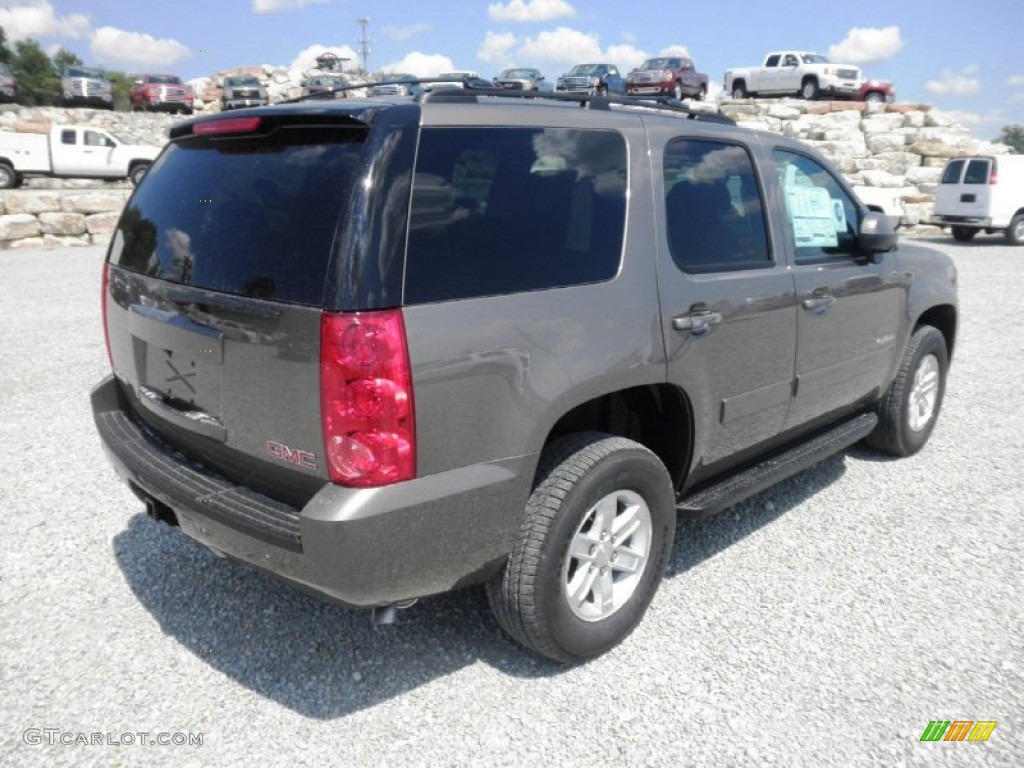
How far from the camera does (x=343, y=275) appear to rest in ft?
7.13

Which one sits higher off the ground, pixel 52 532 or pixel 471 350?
pixel 471 350

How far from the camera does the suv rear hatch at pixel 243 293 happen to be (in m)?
2.27

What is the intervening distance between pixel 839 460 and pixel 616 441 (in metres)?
2.70

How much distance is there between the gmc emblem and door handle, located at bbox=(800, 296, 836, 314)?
2360mm

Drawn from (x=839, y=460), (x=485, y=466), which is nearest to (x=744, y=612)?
(x=485, y=466)

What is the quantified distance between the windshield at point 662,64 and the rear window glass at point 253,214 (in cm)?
3289

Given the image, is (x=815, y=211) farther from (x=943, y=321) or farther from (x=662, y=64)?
(x=662, y=64)

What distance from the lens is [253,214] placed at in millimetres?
2473

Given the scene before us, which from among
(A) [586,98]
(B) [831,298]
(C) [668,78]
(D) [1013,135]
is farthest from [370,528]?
(D) [1013,135]

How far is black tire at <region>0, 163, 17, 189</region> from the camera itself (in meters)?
21.4

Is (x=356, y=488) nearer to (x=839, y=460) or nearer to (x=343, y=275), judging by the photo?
(x=343, y=275)

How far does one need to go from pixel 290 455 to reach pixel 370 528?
0.35 m

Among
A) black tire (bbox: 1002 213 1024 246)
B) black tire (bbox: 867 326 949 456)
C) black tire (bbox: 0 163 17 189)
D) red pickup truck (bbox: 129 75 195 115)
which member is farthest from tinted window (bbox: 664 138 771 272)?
red pickup truck (bbox: 129 75 195 115)

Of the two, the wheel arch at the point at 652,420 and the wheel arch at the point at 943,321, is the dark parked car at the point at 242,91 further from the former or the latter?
the wheel arch at the point at 652,420
